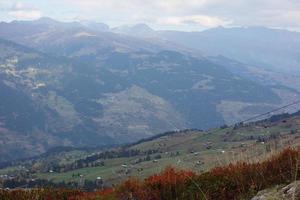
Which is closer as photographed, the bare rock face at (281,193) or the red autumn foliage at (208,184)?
the bare rock face at (281,193)

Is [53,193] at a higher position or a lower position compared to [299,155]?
lower

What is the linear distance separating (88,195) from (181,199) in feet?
11.6

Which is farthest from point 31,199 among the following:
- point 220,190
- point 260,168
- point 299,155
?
point 299,155

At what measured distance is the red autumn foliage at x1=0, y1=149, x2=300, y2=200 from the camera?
14.4 meters

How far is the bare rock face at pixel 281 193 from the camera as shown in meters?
12.3

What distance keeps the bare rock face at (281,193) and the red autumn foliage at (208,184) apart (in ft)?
2.08

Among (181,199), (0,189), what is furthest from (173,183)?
(0,189)

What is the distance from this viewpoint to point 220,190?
1427 centimetres

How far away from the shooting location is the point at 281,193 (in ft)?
42.5

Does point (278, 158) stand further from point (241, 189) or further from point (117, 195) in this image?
point (117, 195)

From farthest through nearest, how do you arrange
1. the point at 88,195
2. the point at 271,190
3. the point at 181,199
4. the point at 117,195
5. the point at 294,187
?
the point at 88,195, the point at 117,195, the point at 181,199, the point at 271,190, the point at 294,187

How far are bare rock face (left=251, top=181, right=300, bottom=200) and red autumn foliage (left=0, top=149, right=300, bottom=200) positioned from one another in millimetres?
635

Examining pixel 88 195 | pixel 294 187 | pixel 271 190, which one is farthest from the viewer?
pixel 88 195

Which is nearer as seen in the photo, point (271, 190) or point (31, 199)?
point (271, 190)
